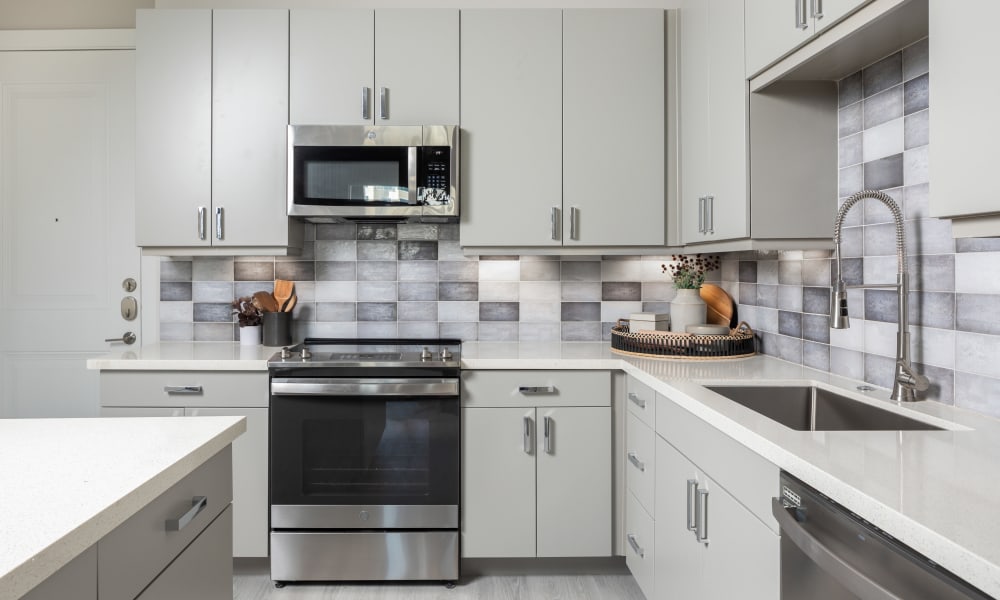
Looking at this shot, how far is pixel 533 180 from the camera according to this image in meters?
2.65

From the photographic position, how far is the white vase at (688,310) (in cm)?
262

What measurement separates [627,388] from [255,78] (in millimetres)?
1973

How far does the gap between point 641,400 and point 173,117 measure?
220cm

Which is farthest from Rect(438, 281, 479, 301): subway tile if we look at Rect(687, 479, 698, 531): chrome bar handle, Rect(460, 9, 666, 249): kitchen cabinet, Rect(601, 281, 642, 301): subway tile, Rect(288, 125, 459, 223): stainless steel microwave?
Rect(687, 479, 698, 531): chrome bar handle

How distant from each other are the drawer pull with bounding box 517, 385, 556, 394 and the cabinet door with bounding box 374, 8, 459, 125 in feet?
3.72

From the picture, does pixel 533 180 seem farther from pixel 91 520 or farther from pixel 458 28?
pixel 91 520

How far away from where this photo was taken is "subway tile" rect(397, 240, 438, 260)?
298cm

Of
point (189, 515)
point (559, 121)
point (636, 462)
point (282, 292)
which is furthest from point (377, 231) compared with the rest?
point (189, 515)

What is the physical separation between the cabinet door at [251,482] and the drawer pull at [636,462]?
1.38m

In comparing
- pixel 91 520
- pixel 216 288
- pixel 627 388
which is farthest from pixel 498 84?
pixel 91 520

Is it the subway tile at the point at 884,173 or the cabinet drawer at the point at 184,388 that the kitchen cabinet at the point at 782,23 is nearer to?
the subway tile at the point at 884,173

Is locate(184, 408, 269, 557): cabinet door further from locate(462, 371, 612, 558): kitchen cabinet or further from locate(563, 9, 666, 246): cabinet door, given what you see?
locate(563, 9, 666, 246): cabinet door

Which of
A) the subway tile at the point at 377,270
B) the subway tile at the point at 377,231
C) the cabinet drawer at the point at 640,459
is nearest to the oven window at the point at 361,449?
the cabinet drawer at the point at 640,459

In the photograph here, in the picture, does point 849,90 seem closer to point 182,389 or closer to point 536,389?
point 536,389
